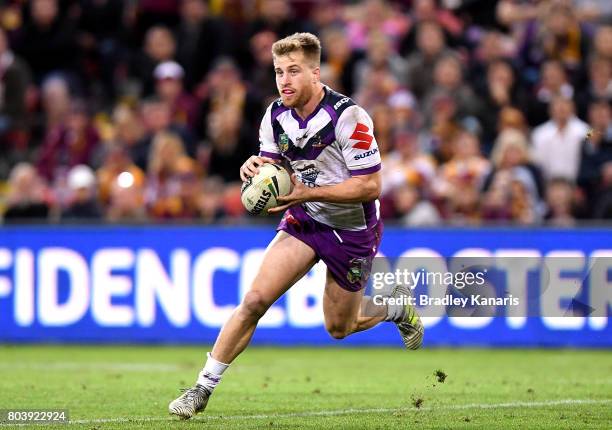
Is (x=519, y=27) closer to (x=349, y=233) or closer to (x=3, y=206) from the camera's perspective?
(x=3, y=206)

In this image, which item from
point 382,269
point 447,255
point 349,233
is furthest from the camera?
point 447,255

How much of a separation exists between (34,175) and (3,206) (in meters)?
0.63

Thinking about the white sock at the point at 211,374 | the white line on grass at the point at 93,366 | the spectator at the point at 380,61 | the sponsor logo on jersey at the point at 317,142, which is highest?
the spectator at the point at 380,61

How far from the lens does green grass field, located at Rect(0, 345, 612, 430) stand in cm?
880

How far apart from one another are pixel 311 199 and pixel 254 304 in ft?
2.74

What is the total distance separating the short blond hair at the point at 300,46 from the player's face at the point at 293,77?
3 cm

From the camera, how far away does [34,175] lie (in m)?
17.0

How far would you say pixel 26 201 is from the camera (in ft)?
54.3

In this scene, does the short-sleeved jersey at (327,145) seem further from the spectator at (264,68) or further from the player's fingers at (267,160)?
the spectator at (264,68)

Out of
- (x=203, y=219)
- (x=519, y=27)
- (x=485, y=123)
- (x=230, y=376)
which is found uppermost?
(x=519, y=27)

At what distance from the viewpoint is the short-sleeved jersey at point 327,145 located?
8750 millimetres

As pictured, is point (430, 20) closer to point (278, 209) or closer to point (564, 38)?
point (564, 38)

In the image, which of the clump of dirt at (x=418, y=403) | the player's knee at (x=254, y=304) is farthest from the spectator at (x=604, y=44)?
the player's knee at (x=254, y=304)

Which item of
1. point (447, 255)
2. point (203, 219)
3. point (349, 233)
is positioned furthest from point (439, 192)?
point (349, 233)
